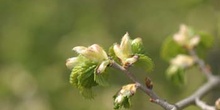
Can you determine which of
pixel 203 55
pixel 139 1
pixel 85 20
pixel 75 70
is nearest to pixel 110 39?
pixel 85 20

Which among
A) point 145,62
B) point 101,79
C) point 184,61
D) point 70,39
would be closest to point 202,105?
point 145,62

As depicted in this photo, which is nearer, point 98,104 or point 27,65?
point 98,104

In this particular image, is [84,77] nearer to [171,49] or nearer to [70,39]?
[171,49]

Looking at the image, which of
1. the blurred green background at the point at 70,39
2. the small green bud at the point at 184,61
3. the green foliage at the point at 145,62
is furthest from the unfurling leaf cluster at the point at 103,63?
the blurred green background at the point at 70,39

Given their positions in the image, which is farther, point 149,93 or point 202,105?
point 202,105

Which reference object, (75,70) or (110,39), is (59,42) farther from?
(75,70)

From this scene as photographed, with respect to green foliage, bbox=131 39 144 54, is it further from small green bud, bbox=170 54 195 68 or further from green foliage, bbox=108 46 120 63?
small green bud, bbox=170 54 195 68
